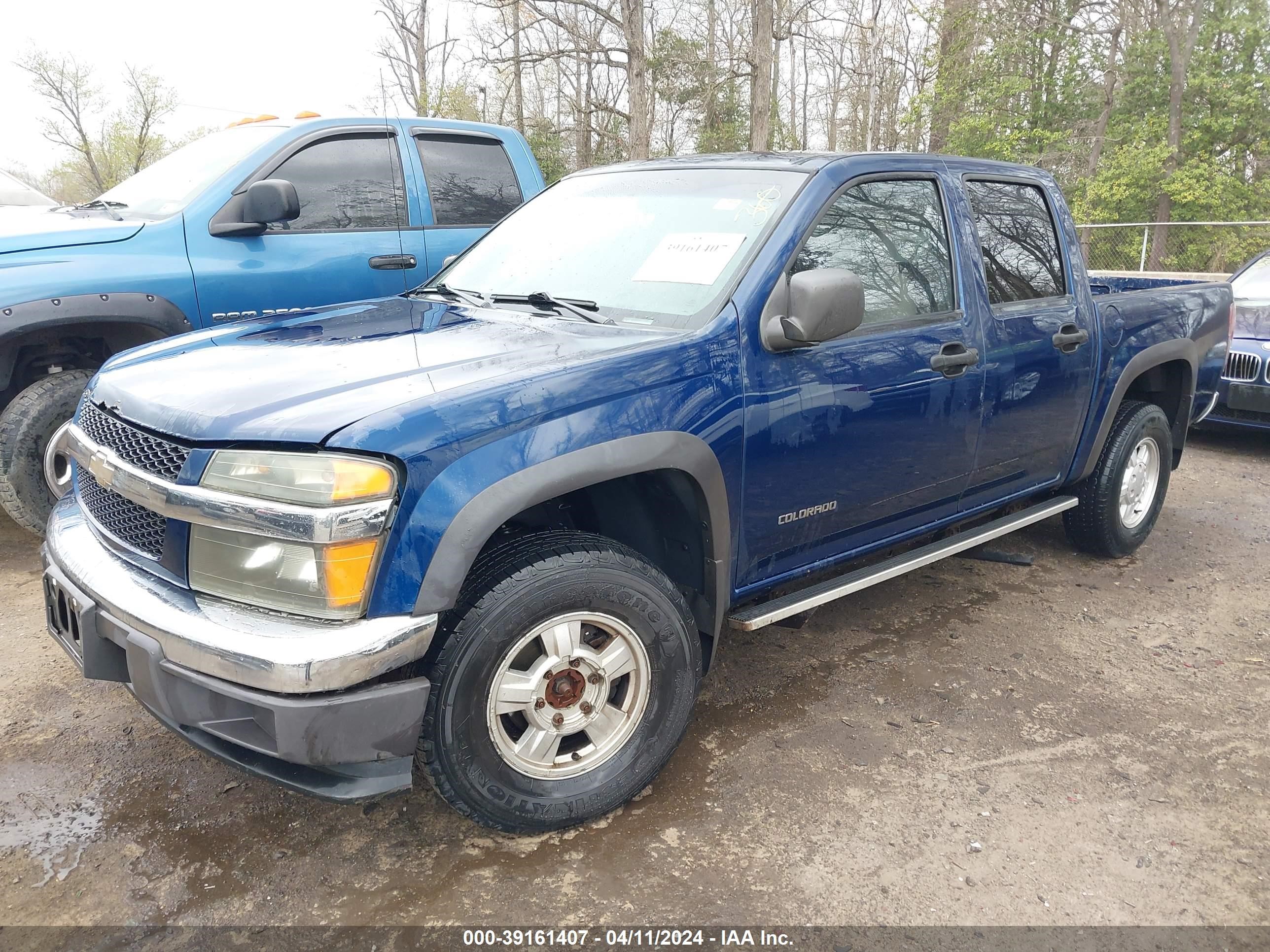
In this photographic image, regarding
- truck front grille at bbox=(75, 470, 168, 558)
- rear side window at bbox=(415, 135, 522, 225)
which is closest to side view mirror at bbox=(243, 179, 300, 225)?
rear side window at bbox=(415, 135, 522, 225)

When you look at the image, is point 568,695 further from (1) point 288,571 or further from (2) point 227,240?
(2) point 227,240

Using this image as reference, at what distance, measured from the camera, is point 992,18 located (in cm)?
2462

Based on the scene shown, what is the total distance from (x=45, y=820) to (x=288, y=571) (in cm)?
130

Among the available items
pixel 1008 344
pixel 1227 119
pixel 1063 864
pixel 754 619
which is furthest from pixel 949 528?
pixel 1227 119

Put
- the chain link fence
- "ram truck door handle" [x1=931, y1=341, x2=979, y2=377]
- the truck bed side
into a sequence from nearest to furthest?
"ram truck door handle" [x1=931, y1=341, x2=979, y2=377], the truck bed side, the chain link fence

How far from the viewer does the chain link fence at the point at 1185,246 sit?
16.4 metres

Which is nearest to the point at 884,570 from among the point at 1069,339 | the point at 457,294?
the point at 1069,339

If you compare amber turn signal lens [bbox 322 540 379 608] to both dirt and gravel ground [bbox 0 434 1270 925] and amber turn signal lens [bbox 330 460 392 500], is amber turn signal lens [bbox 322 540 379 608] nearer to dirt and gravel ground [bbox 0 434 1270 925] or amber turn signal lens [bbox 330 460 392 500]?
amber turn signal lens [bbox 330 460 392 500]

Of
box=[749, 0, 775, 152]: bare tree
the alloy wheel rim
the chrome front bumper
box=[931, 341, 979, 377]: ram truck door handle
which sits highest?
box=[749, 0, 775, 152]: bare tree

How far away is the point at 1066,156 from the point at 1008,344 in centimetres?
2510

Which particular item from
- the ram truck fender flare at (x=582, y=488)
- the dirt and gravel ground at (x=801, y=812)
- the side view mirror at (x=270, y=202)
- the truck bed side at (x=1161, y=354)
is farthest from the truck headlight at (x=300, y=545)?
the truck bed side at (x=1161, y=354)

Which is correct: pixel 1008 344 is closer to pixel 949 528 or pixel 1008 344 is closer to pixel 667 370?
pixel 949 528

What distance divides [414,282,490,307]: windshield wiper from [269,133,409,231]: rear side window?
1697 mm

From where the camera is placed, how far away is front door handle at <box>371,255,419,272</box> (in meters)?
5.13
